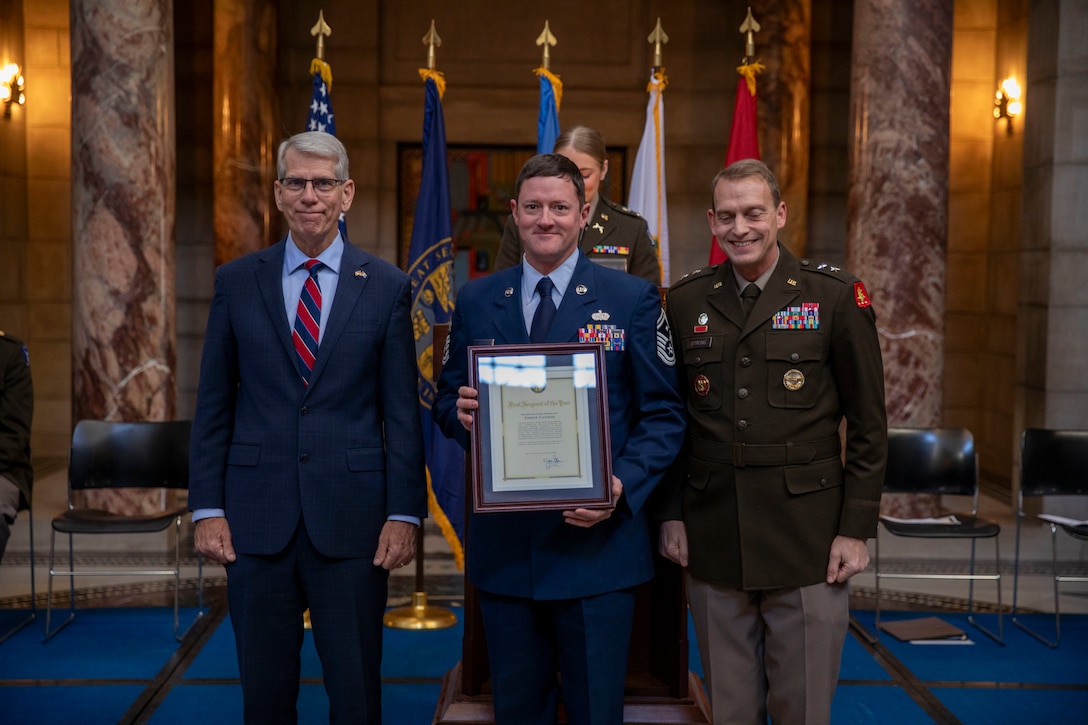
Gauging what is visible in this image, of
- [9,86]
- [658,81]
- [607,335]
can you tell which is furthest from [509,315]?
[9,86]

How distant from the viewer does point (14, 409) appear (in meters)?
4.27

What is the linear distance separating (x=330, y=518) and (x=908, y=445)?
12.9 ft

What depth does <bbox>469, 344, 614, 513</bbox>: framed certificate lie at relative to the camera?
2611 mm

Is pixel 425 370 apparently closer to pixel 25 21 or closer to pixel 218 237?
pixel 218 237

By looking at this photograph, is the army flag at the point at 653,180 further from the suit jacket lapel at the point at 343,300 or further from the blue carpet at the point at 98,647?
the suit jacket lapel at the point at 343,300

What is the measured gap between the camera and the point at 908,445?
593cm

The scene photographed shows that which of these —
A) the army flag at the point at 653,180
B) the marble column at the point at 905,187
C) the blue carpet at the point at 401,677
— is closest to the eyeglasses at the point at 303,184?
the blue carpet at the point at 401,677

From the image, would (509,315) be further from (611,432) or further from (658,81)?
(658,81)

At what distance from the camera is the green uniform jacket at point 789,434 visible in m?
2.94

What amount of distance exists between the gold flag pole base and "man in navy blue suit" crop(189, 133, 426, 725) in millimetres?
2577

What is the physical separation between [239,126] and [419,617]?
4947mm

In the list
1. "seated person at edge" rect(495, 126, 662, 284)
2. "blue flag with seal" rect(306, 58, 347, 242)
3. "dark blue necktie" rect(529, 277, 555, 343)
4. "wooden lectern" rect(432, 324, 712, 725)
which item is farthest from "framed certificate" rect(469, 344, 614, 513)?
"blue flag with seal" rect(306, 58, 347, 242)

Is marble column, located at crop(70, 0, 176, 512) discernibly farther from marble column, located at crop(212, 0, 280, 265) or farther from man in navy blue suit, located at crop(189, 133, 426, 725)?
man in navy blue suit, located at crop(189, 133, 426, 725)

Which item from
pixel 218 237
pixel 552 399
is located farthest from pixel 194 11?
pixel 552 399
